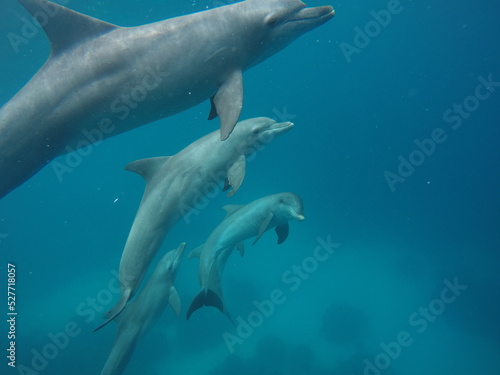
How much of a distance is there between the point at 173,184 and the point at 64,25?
266cm

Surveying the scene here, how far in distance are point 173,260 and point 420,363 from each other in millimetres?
13834

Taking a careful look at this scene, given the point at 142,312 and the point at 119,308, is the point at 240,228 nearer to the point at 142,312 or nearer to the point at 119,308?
the point at 142,312

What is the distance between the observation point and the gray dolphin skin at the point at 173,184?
210 inches

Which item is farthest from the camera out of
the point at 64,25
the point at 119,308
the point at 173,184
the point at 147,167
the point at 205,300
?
the point at 205,300

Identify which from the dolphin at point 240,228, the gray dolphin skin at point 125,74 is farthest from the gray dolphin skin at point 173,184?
the dolphin at point 240,228

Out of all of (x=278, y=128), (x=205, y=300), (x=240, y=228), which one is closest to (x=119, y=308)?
(x=205, y=300)

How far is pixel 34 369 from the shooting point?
15.0 meters

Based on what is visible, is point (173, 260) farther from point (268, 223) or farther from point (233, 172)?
point (233, 172)

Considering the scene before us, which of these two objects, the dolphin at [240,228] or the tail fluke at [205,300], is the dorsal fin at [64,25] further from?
the tail fluke at [205,300]

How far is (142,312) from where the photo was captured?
7.67 meters

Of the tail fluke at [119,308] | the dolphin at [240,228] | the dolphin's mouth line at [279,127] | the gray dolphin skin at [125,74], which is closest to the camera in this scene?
the gray dolphin skin at [125,74]

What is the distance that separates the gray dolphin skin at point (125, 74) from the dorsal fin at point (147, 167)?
1169 millimetres

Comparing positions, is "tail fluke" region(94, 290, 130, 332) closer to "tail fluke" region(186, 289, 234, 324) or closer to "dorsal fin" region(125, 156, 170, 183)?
"dorsal fin" region(125, 156, 170, 183)

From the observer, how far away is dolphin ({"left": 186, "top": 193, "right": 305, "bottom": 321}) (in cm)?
751
